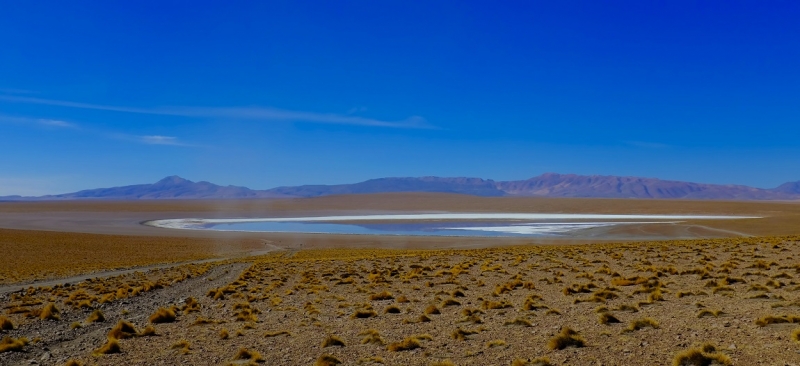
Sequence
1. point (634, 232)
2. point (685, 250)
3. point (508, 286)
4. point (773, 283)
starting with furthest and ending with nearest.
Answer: point (634, 232) < point (685, 250) < point (508, 286) < point (773, 283)

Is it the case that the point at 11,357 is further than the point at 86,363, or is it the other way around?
the point at 11,357

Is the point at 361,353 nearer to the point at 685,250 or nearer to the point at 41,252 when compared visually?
the point at 685,250

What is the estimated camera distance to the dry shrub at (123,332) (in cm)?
1211

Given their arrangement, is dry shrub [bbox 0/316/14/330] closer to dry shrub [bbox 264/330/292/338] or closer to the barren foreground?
the barren foreground

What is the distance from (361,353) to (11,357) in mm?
6816

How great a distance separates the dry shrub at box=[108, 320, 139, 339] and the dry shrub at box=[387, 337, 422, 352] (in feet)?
19.9

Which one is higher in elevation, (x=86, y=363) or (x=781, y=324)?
(x=781, y=324)

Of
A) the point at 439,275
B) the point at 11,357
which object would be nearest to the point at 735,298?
the point at 439,275

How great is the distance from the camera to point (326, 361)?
9141 mm

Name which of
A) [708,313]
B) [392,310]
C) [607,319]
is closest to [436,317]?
[392,310]

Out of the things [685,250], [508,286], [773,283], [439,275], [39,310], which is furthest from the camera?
[685,250]

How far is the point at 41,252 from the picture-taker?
124 feet

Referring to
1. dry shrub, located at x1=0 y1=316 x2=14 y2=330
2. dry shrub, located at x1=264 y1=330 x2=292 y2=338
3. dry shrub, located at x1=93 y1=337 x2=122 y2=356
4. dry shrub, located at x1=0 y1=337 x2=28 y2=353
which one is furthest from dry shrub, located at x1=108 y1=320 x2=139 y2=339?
dry shrub, located at x1=0 y1=316 x2=14 y2=330

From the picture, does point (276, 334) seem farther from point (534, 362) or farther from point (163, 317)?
point (534, 362)
